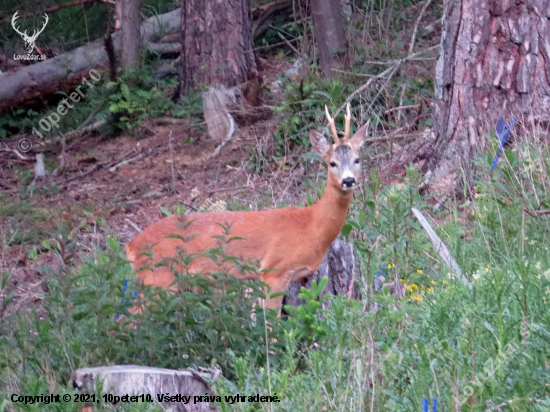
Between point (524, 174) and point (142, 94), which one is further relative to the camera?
point (142, 94)

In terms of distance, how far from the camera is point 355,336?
3902mm

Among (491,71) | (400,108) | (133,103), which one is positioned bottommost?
(133,103)

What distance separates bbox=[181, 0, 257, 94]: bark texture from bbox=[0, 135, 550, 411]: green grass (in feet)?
20.6

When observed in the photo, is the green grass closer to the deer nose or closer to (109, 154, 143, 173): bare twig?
the deer nose

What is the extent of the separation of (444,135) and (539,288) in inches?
144

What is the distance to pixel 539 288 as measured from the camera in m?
3.85

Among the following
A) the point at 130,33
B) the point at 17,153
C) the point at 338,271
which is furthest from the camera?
the point at 130,33

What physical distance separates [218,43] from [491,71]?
496 cm

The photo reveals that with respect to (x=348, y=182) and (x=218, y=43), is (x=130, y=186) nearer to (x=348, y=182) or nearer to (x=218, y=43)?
(x=218, y=43)

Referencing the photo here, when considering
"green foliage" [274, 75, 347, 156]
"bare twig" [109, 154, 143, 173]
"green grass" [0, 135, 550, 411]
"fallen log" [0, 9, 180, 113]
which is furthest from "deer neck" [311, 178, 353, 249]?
"fallen log" [0, 9, 180, 113]

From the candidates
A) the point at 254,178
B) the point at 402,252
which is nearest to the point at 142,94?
the point at 254,178

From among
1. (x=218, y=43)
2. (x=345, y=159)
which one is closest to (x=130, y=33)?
(x=218, y=43)

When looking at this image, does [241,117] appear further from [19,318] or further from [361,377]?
[361,377]

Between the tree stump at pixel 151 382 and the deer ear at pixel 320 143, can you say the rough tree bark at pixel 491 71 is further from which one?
the tree stump at pixel 151 382
